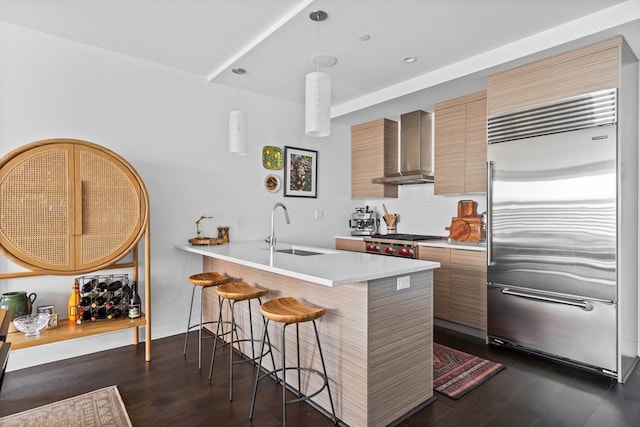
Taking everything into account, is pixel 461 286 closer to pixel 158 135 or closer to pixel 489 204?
pixel 489 204

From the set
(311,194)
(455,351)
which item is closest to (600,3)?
(455,351)

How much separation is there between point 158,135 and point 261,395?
8.31 feet

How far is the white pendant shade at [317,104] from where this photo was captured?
7.68ft

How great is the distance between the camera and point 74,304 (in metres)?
2.84

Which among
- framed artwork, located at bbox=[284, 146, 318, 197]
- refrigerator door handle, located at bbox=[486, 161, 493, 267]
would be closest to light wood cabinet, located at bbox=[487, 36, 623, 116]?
refrigerator door handle, located at bbox=[486, 161, 493, 267]

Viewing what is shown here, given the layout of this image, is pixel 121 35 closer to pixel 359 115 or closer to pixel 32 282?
pixel 32 282

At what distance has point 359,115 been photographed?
15.1ft

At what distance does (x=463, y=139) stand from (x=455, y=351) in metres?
2.10

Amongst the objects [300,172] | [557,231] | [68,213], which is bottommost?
[557,231]

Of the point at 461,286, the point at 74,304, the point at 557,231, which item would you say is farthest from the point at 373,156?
the point at 74,304

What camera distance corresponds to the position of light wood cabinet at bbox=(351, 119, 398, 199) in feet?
15.4

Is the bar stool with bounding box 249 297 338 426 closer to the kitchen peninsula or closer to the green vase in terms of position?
the kitchen peninsula

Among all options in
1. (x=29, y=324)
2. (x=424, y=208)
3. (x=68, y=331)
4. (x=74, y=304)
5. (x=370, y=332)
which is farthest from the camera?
(x=424, y=208)

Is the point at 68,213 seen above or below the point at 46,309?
above
